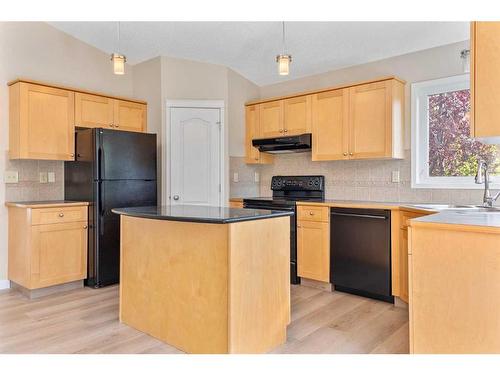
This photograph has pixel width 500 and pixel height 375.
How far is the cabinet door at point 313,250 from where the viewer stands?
11.9 ft

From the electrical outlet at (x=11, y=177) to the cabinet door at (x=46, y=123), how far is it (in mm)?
287

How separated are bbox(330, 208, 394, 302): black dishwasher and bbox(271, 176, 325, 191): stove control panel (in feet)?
2.64

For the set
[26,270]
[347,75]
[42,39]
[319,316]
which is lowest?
[319,316]

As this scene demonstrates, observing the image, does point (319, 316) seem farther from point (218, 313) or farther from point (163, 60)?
point (163, 60)

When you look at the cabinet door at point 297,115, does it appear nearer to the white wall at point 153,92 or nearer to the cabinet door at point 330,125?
the cabinet door at point 330,125

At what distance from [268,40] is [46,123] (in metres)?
2.42

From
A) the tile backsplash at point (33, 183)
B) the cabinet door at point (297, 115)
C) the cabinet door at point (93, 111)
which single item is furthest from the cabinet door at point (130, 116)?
the cabinet door at point (297, 115)

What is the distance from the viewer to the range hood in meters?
4.11

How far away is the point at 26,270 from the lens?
339 centimetres

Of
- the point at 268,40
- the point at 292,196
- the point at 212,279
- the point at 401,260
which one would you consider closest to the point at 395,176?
the point at 401,260

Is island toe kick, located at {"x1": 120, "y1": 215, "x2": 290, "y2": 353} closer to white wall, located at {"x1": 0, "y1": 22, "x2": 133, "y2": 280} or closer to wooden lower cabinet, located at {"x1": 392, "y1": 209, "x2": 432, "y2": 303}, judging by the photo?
wooden lower cabinet, located at {"x1": 392, "y1": 209, "x2": 432, "y2": 303}
